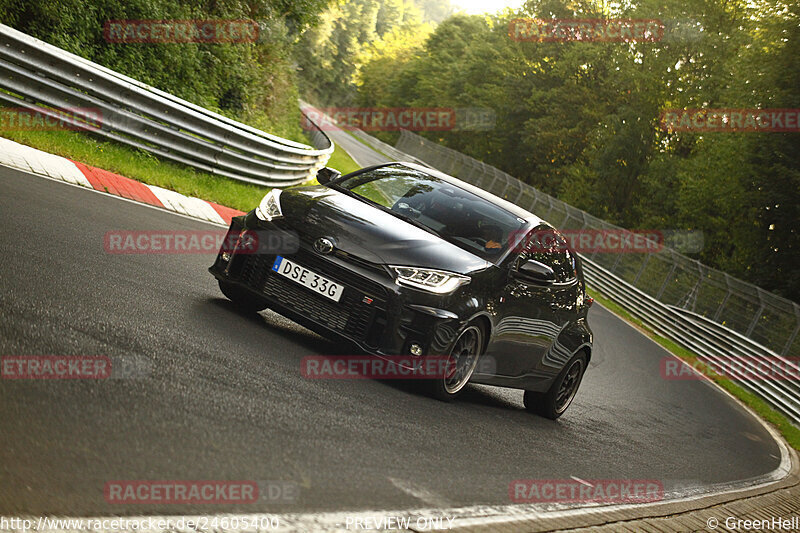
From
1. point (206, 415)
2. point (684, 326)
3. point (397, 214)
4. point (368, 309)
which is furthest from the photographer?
point (684, 326)

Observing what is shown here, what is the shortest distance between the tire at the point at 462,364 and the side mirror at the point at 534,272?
64 centimetres

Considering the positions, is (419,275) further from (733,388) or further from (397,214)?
(733,388)

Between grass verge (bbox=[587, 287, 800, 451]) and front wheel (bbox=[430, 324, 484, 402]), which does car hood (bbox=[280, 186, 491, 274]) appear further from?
grass verge (bbox=[587, 287, 800, 451])

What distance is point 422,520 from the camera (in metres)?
4.34

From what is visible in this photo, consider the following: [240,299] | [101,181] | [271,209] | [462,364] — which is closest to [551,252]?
[462,364]

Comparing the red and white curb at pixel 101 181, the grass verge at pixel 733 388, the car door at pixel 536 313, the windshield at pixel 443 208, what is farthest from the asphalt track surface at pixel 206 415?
the grass verge at pixel 733 388

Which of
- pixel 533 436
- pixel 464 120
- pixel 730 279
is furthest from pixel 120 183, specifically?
pixel 464 120

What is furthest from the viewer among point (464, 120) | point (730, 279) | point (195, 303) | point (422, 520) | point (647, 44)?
point (464, 120)

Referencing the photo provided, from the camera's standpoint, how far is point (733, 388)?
66.6 ft

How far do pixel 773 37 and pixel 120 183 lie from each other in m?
28.6

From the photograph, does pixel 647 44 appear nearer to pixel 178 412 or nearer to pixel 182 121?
pixel 182 121

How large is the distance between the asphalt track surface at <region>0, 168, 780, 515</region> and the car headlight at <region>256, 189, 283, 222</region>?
825mm

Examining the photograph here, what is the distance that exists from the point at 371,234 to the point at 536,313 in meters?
1.79

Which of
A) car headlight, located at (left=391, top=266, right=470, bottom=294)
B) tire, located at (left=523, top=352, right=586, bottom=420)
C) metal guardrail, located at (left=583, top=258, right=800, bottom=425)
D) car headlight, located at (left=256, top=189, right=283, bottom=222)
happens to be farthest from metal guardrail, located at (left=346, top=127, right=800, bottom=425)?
car headlight, located at (left=256, top=189, right=283, bottom=222)
